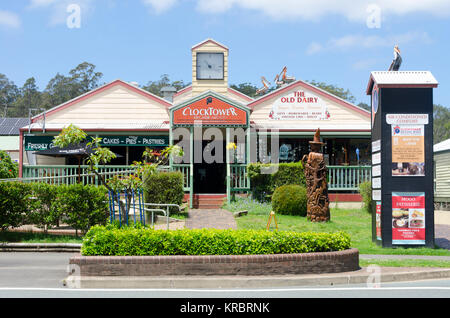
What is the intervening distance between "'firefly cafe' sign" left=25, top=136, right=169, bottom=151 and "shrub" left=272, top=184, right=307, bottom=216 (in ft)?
24.1

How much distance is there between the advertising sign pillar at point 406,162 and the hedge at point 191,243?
4.03 meters

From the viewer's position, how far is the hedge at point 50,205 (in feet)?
44.8

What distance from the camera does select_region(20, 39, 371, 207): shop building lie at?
75.6ft

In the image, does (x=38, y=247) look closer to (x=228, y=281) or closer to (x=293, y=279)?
(x=228, y=281)

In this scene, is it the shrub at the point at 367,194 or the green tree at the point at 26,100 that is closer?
the shrub at the point at 367,194

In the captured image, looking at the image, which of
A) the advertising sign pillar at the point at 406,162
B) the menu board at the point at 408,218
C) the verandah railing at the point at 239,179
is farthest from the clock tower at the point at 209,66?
the menu board at the point at 408,218

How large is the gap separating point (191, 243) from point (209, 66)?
15502 mm

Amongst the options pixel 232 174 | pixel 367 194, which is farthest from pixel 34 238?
pixel 367 194

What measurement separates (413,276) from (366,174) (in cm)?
1250

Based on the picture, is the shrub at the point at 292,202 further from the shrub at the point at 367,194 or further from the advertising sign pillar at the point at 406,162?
the advertising sign pillar at the point at 406,162

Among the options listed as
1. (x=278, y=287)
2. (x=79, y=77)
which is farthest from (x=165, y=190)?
(x=79, y=77)

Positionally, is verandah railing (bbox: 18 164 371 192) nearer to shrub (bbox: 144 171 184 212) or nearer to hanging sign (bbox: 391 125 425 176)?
shrub (bbox: 144 171 184 212)

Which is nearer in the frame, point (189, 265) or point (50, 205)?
point (189, 265)

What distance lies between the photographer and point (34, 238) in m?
13.9
